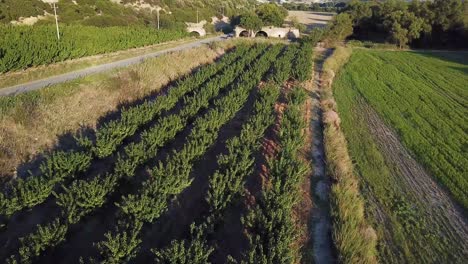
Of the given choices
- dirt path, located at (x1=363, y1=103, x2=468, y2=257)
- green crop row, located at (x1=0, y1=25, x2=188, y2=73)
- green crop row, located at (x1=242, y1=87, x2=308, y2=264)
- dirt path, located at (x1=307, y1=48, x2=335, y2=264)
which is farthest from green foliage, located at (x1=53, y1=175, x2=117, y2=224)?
green crop row, located at (x1=0, y1=25, x2=188, y2=73)

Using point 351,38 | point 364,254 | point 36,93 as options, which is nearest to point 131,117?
point 36,93

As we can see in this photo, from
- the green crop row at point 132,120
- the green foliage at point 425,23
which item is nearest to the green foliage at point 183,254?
the green crop row at point 132,120

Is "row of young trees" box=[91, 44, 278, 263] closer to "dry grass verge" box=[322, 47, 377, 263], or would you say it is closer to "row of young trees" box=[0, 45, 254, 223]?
"row of young trees" box=[0, 45, 254, 223]

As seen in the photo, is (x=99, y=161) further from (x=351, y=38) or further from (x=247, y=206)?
(x=351, y=38)

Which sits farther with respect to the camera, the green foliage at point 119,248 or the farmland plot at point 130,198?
the farmland plot at point 130,198

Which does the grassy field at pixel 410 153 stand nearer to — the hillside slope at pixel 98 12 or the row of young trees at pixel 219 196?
the row of young trees at pixel 219 196

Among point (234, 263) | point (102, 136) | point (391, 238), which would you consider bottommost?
point (391, 238)
